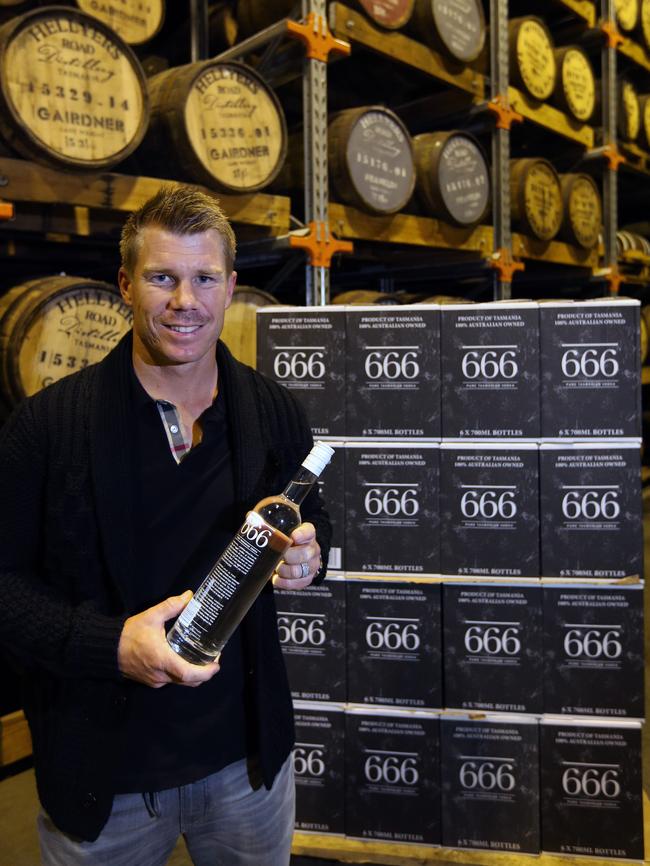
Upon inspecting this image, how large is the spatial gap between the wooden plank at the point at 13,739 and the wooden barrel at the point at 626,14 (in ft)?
19.5

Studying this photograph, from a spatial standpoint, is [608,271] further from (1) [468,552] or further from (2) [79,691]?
(2) [79,691]

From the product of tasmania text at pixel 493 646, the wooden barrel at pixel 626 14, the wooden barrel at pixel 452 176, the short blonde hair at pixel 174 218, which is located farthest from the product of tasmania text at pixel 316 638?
the wooden barrel at pixel 626 14

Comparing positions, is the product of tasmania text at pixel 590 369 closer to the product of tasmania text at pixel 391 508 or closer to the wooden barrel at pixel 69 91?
the product of tasmania text at pixel 391 508

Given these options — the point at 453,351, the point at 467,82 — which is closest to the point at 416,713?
the point at 453,351

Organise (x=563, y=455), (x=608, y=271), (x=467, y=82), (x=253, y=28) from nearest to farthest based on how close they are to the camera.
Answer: (x=563, y=455), (x=253, y=28), (x=467, y=82), (x=608, y=271)

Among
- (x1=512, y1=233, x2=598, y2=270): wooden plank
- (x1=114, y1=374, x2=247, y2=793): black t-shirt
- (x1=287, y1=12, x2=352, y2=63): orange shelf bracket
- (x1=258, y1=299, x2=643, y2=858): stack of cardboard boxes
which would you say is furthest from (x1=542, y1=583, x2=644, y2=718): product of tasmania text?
(x1=512, y1=233, x2=598, y2=270): wooden plank

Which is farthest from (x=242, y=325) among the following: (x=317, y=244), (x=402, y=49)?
(x=402, y=49)

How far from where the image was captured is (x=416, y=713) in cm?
227

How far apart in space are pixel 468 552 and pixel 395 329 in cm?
67

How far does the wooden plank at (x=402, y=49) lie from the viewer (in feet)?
11.3

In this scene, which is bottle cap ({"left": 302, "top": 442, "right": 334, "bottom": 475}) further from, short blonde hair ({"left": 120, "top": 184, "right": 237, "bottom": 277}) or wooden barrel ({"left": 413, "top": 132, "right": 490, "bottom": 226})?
wooden barrel ({"left": 413, "top": 132, "right": 490, "bottom": 226})

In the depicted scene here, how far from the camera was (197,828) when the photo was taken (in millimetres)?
1335

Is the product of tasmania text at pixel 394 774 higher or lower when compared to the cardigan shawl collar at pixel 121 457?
lower

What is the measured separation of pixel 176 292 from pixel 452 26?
3547 mm
